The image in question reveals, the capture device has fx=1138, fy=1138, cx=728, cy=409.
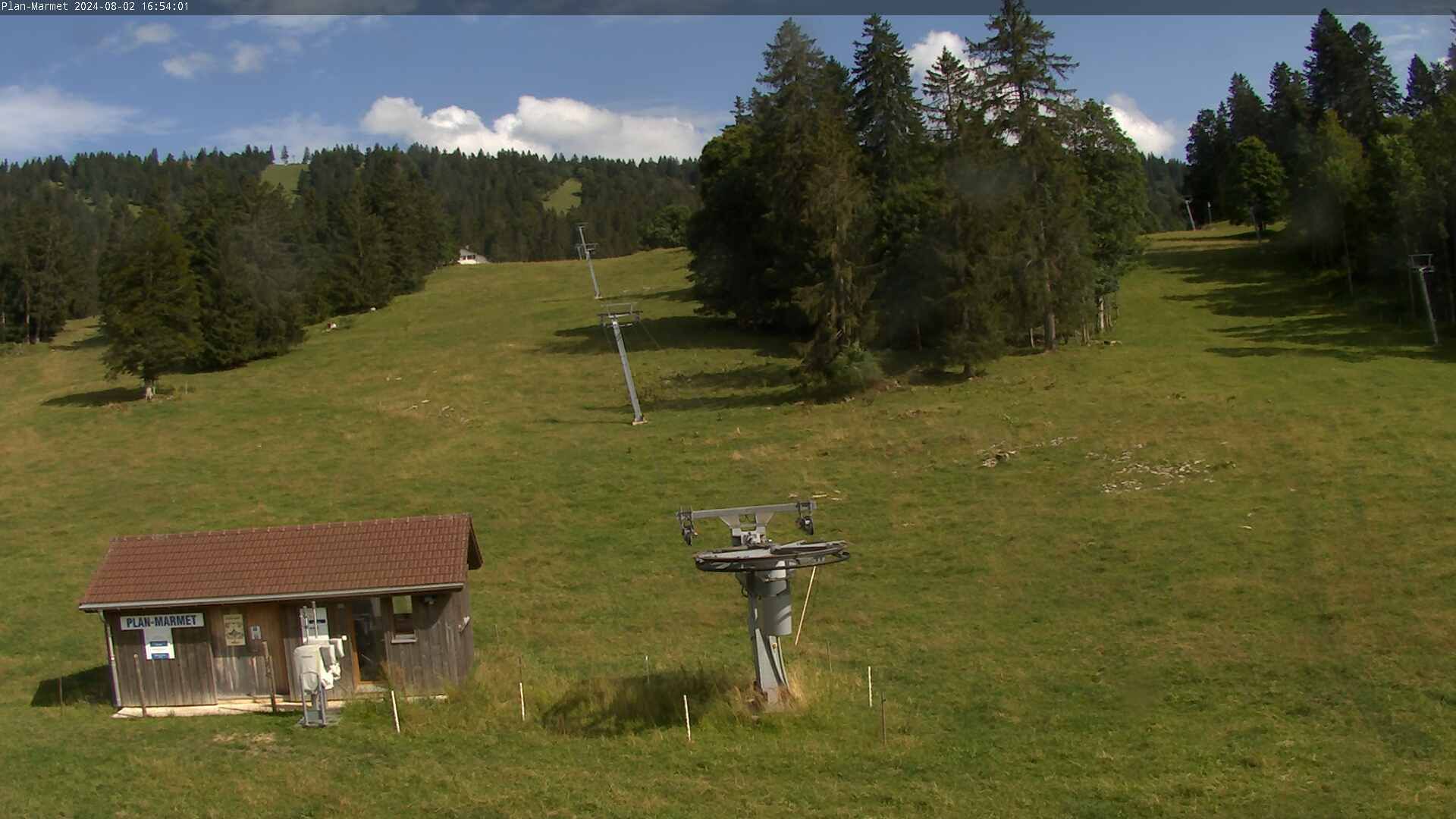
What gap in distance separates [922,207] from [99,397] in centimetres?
4425

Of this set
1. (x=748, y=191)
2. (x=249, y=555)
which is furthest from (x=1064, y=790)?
(x=748, y=191)

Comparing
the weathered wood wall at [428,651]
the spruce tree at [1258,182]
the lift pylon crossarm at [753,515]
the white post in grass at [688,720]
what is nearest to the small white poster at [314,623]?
the weathered wood wall at [428,651]

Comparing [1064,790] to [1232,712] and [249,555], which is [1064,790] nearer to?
[1232,712]

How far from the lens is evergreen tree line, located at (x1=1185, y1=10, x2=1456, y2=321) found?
57062 millimetres

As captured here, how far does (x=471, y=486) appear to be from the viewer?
40.5 metres

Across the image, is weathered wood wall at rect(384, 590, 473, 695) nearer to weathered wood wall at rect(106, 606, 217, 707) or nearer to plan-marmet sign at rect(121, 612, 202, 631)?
weathered wood wall at rect(106, 606, 217, 707)

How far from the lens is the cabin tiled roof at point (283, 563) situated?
2145 centimetres

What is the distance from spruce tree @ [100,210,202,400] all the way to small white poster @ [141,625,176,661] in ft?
133

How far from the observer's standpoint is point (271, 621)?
71.9ft

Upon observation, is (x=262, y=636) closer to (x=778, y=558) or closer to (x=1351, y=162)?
(x=778, y=558)

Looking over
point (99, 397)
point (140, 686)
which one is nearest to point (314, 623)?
point (140, 686)

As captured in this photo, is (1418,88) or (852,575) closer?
(852,575)

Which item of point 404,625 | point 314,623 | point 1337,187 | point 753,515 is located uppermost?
point 1337,187

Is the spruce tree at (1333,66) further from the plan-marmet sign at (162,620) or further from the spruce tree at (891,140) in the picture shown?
the plan-marmet sign at (162,620)
